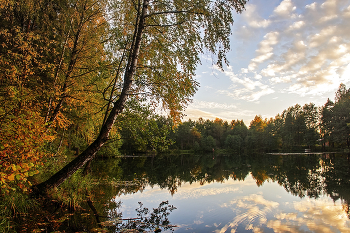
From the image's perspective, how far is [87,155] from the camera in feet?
19.6

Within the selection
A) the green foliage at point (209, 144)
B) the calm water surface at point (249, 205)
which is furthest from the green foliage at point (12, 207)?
the green foliage at point (209, 144)

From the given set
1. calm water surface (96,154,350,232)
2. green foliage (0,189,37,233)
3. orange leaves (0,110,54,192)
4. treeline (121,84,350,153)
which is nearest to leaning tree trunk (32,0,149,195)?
green foliage (0,189,37,233)

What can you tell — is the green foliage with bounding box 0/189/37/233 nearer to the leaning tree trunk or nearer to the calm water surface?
the leaning tree trunk

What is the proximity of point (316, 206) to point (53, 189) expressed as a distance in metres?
10.7

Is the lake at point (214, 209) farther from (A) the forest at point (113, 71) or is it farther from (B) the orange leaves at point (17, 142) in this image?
(B) the orange leaves at point (17, 142)

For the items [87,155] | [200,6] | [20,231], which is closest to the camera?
[20,231]

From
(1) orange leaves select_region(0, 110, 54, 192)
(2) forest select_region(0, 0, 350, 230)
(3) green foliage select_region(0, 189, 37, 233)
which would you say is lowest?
(3) green foliage select_region(0, 189, 37, 233)

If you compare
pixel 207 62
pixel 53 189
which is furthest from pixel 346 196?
pixel 53 189

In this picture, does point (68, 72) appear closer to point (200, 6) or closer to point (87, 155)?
point (87, 155)

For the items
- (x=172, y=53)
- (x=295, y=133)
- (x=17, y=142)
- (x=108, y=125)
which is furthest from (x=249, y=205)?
(x=295, y=133)

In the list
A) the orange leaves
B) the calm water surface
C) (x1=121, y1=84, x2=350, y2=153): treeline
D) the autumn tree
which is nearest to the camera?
the orange leaves

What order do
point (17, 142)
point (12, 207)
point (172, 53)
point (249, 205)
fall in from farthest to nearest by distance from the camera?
1. point (249, 205)
2. point (172, 53)
3. point (12, 207)
4. point (17, 142)

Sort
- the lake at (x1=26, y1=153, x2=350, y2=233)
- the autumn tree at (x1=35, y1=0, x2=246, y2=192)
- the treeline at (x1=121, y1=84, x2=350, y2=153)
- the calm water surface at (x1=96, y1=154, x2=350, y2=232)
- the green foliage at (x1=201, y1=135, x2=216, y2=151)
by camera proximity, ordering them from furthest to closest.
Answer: the green foliage at (x1=201, y1=135, x2=216, y2=151), the treeline at (x1=121, y1=84, x2=350, y2=153), the calm water surface at (x1=96, y1=154, x2=350, y2=232), the lake at (x1=26, y1=153, x2=350, y2=233), the autumn tree at (x1=35, y1=0, x2=246, y2=192)

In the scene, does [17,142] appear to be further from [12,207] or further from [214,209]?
[214,209]
